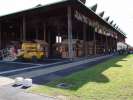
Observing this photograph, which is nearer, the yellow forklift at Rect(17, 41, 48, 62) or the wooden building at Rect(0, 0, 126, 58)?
the yellow forklift at Rect(17, 41, 48, 62)

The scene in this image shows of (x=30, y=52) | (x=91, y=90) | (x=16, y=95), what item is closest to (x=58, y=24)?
(x=30, y=52)

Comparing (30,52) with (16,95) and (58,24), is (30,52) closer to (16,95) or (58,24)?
(58,24)

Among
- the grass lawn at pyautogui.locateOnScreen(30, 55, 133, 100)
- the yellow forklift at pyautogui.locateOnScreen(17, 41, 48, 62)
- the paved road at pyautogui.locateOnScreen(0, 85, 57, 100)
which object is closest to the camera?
the paved road at pyautogui.locateOnScreen(0, 85, 57, 100)

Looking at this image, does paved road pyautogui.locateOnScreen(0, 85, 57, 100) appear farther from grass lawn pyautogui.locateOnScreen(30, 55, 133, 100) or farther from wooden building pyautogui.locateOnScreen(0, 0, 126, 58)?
wooden building pyautogui.locateOnScreen(0, 0, 126, 58)

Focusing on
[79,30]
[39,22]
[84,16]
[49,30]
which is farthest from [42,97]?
[79,30]

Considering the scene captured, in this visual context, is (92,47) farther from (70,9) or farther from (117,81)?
(117,81)

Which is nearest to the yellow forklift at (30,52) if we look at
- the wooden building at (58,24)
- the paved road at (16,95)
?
the wooden building at (58,24)

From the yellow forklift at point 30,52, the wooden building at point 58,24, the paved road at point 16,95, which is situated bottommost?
the paved road at point 16,95

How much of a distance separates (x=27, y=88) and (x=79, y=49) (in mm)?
26091

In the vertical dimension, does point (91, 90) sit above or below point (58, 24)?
below

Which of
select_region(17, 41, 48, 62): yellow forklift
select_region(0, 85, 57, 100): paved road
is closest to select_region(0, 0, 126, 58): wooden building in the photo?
select_region(17, 41, 48, 62): yellow forklift

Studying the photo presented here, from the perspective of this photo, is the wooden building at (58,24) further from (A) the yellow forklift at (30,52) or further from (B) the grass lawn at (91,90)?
(B) the grass lawn at (91,90)

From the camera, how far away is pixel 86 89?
32.8ft

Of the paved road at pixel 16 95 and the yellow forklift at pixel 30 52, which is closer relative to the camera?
the paved road at pixel 16 95
